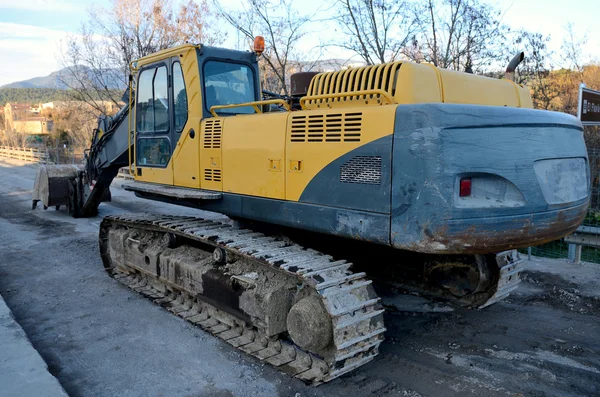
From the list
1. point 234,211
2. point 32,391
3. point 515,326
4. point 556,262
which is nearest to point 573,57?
point 556,262

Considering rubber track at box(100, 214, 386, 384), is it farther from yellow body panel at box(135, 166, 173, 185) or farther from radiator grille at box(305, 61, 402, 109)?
radiator grille at box(305, 61, 402, 109)

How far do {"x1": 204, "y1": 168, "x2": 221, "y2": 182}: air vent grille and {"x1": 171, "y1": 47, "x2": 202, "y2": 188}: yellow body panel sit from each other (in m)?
0.10

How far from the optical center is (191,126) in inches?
208

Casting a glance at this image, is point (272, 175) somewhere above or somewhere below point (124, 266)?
above

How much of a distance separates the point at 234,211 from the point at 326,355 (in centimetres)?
176

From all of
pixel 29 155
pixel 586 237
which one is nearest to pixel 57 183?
pixel 586 237

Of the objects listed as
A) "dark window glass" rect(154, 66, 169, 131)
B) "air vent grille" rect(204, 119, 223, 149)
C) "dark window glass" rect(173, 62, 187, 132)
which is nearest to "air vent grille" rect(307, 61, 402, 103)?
"air vent grille" rect(204, 119, 223, 149)

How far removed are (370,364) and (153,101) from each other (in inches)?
154

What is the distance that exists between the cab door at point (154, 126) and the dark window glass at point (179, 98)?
111 mm

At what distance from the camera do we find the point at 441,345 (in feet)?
15.1

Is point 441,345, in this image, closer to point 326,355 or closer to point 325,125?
point 326,355

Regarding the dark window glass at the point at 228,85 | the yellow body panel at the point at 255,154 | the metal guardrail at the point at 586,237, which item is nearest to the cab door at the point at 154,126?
the dark window glass at the point at 228,85

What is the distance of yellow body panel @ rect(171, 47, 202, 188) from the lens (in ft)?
17.2

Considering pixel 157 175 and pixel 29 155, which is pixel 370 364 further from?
pixel 29 155
